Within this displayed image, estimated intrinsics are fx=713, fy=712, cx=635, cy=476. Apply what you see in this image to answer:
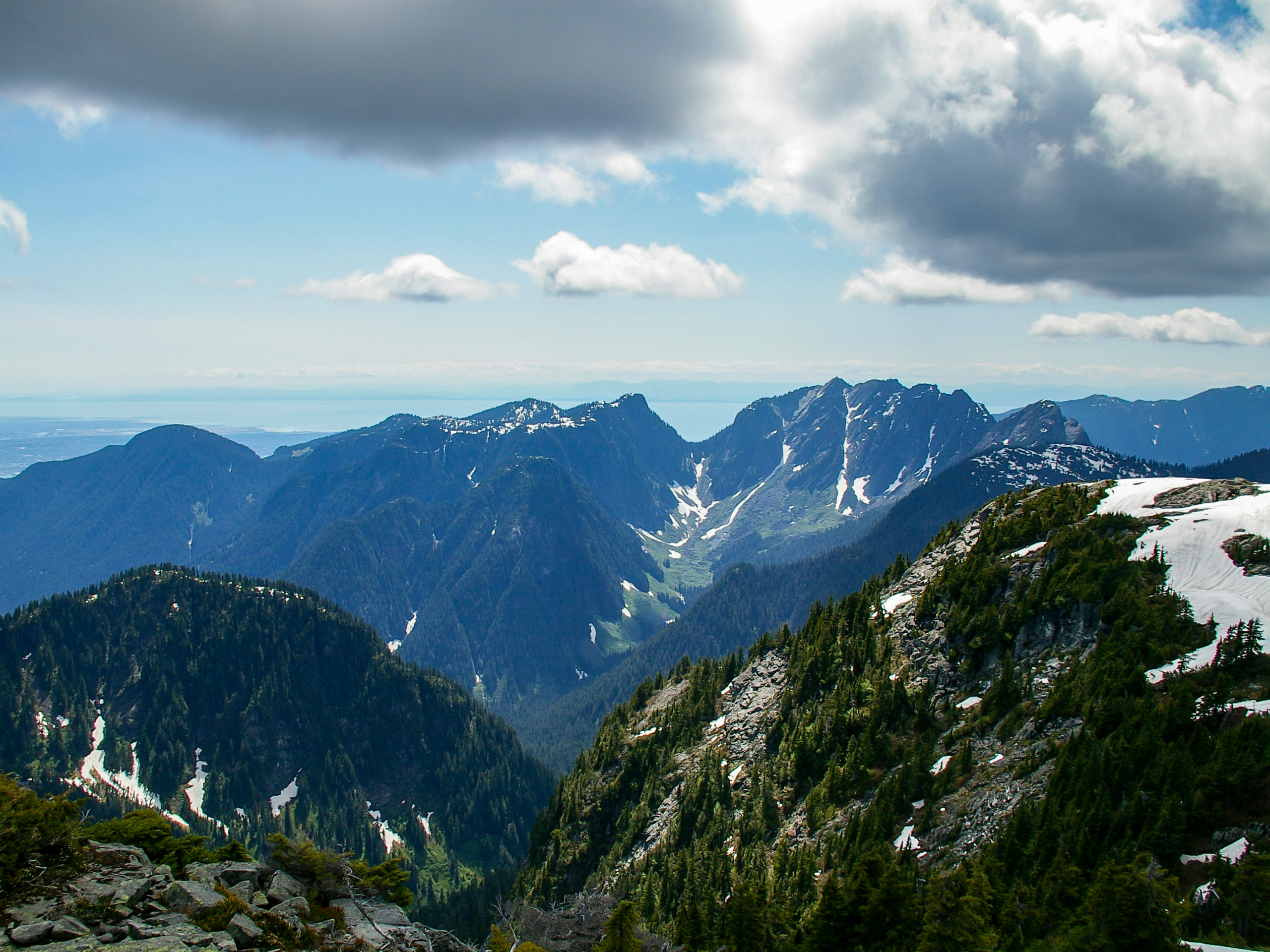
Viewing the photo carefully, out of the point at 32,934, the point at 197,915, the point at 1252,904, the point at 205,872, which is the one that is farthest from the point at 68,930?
the point at 1252,904

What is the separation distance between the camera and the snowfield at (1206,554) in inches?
2277

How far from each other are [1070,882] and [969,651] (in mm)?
39254

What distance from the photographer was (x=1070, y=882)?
133 ft

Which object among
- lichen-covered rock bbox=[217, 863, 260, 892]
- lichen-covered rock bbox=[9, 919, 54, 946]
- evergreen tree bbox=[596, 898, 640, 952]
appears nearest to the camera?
lichen-covered rock bbox=[9, 919, 54, 946]

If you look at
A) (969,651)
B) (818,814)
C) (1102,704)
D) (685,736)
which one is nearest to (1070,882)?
(1102,704)

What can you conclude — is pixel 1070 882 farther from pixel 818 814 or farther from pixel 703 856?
pixel 703 856

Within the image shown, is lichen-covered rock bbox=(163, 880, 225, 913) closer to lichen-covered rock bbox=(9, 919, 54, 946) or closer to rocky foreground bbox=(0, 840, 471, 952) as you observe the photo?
rocky foreground bbox=(0, 840, 471, 952)

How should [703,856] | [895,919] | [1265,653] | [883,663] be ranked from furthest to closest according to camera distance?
1. [883,663]
2. [703,856]
3. [1265,653]
4. [895,919]

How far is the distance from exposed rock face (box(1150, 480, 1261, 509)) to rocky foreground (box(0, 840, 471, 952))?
285 ft

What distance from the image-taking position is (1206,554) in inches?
2729

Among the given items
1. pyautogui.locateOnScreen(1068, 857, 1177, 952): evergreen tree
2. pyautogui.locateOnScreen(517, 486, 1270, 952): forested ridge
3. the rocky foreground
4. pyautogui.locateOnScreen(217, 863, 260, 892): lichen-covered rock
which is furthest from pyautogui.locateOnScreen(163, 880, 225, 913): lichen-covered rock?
pyautogui.locateOnScreen(1068, 857, 1177, 952): evergreen tree

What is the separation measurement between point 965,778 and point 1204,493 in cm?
5112

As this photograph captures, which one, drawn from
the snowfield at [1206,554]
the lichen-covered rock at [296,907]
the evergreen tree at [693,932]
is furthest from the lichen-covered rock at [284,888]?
the snowfield at [1206,554]

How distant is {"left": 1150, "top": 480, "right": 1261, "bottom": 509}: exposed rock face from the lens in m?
82.1
